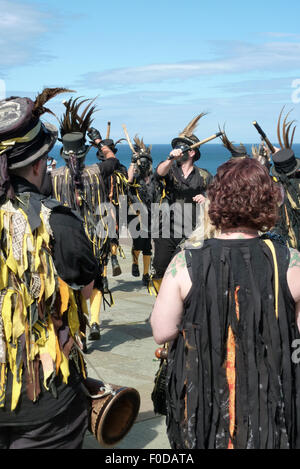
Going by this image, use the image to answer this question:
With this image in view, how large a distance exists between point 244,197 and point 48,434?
49.5 inches

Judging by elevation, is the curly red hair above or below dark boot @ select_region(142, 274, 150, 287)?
above

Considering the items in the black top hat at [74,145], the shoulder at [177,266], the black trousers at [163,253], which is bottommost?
the black trousers at [163,253]

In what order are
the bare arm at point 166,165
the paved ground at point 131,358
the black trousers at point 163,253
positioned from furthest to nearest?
the black trousers at point 163,253, the bare arm at point 166,165, the paved ground at point 131,358

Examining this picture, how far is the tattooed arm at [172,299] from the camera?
2.50 metres

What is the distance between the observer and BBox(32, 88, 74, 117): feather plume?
2744 mm

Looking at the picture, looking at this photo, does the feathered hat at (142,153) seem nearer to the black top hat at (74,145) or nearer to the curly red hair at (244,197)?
the black top hat at (74,145)

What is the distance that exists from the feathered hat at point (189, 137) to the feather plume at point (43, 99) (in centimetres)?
412

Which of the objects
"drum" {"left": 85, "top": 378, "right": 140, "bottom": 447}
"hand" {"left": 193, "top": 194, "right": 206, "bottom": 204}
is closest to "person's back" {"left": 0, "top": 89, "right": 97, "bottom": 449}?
"drum" {"left": 85, "top": 378, "right": 140, "bottom": 447}

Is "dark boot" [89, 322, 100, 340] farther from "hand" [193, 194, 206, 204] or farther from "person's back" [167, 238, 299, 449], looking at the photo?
"person's back" [167, 238, 299, 449]

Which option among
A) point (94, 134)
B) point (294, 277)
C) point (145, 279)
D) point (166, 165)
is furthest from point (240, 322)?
point (145, 279)

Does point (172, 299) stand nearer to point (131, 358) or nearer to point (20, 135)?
point (20, 135)

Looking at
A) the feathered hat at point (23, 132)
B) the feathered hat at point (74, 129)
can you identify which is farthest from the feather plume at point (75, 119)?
the feathered hat at point (23, 132)

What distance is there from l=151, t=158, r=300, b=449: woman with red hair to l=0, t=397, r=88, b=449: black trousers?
491mm
